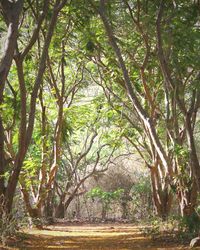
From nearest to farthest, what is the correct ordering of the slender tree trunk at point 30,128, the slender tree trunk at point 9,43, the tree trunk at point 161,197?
the slender tree trunk at point 9,43 < the slender tree trunk at point 30,128 < the tree trunk at point 161,197

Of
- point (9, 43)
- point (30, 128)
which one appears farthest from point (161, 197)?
point (9, 43)

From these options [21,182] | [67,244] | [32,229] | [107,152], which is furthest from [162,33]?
[107,152]

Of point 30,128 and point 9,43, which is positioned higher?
point 9,43

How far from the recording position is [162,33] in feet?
27.6

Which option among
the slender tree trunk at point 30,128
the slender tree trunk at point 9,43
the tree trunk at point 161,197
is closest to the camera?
the slender tree trunk at point 9,43

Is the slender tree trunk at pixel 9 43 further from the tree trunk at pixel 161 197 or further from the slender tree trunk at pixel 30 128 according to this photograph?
the tree trunk at pixel 161 197

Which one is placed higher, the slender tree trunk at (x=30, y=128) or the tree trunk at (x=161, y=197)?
the slender tree trunk at (x=30, y=128)

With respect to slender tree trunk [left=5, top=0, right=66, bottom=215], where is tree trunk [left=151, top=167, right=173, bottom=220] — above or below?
below

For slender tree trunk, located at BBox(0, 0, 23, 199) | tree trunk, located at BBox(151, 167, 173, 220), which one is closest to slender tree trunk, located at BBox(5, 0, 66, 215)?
slender tree trunk, located at BBox(0, 0, 23, 199)

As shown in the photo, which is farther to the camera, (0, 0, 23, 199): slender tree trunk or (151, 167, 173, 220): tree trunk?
(151, 167, 173, 220): tree trunk

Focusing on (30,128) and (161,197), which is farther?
(161,197)

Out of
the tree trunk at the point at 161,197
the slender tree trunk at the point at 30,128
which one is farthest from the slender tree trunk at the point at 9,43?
the tree trunk at the point at 161,197

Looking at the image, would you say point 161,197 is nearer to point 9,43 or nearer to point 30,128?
point 30,128

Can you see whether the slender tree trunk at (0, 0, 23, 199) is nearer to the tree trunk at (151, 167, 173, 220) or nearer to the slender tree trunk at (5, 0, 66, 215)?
the slender tree trunk at (5, 0, 66, 215)
